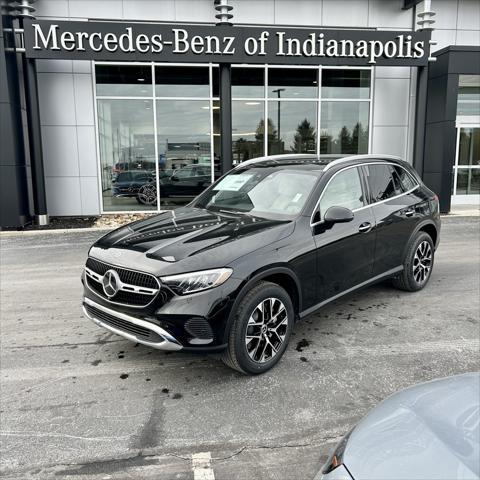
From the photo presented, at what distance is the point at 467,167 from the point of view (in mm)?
14750

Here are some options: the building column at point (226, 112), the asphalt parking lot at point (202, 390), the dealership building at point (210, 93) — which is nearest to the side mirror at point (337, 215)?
the asphalt parking lot at point (202, 390)

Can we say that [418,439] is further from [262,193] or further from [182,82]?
[182,82]

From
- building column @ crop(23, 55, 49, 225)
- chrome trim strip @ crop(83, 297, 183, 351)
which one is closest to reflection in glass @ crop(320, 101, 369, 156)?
building column @ crop(23, 55, 49, 225)

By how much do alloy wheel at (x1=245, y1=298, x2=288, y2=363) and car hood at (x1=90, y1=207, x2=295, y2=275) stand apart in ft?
1.61

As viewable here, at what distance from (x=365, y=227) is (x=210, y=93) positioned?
9.97 m

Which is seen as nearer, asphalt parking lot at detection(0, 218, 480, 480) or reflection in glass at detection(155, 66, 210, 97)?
asphalt parking lot at detection(0, 218, 480, 480)

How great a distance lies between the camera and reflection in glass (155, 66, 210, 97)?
43.9 feet

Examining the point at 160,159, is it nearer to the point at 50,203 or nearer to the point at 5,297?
the point at 50,203

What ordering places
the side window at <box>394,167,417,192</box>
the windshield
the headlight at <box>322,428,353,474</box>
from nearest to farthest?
1. the headlight at <box>322,428,353,474</box>
2. the windshield
3. the side window at <box>394,167,417,192</box>

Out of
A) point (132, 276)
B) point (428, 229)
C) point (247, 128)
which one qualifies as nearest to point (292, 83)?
point (247, 128)

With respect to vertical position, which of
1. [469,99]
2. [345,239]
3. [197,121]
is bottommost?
[345,239]

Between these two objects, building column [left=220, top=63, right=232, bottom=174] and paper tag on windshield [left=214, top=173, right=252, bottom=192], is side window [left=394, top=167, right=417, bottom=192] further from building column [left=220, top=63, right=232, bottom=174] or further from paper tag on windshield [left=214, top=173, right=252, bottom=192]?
building column [left=220, top=63, right=232, bottom=174]

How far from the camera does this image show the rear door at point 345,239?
429 cm

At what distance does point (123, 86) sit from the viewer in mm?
13242
